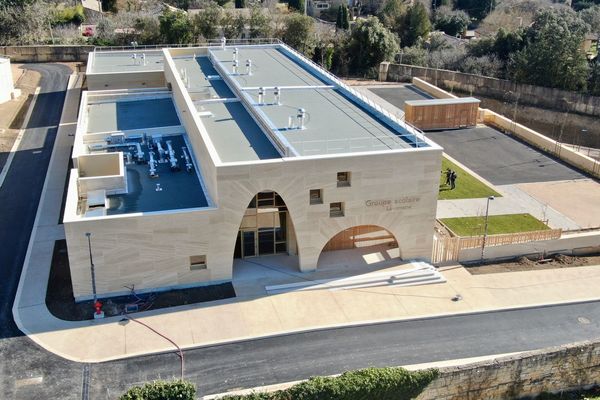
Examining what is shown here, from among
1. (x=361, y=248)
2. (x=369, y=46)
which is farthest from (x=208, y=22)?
(x=361, y=248)

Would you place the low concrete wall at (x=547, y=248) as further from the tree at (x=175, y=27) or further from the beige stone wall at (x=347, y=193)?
the tree at (x=175, y=27)

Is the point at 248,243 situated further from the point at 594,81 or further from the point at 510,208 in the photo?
the point at 594,81

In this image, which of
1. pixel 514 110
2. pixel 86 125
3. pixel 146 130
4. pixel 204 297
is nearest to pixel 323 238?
A: pixel 204 297

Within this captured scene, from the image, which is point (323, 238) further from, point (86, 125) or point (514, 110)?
point (514, 110)

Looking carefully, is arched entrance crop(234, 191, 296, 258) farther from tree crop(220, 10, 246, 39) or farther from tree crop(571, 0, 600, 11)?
tree crop(571, 0, 600, 11)

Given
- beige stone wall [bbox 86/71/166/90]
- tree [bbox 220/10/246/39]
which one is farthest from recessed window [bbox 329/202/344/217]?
tree [bbox 220/10/246/39]

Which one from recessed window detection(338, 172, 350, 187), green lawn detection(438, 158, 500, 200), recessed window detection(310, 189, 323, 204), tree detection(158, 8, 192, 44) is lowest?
green lawn detection(438, 158, 500, 200)

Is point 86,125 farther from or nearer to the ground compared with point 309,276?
farther from the ground
